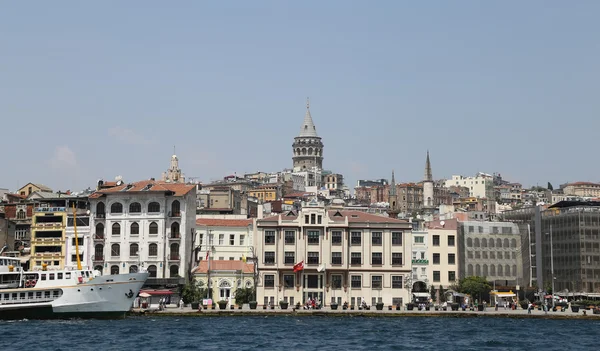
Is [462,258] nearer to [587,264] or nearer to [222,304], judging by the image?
[587,264]

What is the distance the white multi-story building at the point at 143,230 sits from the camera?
98.8 m

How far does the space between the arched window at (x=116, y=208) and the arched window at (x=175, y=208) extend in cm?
511

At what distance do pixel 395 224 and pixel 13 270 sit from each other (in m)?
36.1

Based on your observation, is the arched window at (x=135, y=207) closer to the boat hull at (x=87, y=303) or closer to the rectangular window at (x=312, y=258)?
the boat hull at (x=87, y=303)

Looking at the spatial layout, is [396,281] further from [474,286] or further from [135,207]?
[135,207]

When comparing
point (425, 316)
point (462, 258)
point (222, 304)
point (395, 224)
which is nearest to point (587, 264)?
point (462, 258)

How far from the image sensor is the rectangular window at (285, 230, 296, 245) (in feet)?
318

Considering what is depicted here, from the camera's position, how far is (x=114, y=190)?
10112 cm

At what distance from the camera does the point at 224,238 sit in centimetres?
10838

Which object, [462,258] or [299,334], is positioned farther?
[462,258]

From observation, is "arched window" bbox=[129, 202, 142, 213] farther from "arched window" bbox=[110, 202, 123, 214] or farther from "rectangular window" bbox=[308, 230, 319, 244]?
"rectangular window" bbox=[308, 230, 319, 244]

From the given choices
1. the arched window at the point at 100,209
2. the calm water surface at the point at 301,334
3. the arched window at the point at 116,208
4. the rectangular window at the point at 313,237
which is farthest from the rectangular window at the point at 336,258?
the arched window at the point at 100,209

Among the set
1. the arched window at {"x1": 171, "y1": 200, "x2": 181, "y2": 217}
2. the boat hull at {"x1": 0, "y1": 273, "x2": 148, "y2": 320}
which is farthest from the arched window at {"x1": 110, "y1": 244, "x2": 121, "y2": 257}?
the boat hull at {"x1": 0, "y1": 273, "x2": 148, "y2": 320}

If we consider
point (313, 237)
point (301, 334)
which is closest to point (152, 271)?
point (313, 237)
